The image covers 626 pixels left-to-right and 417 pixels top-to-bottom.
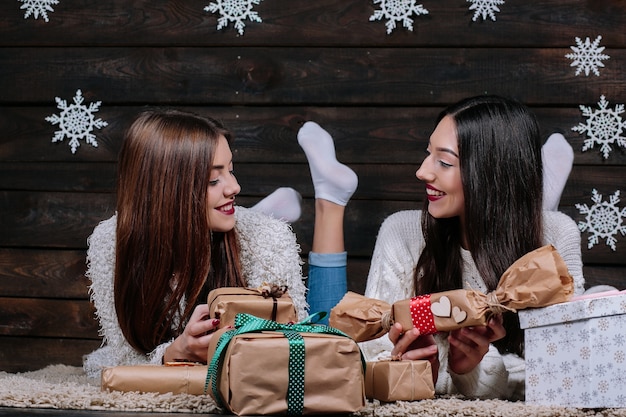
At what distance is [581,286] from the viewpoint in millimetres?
2367

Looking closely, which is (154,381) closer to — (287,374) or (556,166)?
(287,374)

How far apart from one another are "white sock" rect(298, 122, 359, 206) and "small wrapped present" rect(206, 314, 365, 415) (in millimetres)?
1169

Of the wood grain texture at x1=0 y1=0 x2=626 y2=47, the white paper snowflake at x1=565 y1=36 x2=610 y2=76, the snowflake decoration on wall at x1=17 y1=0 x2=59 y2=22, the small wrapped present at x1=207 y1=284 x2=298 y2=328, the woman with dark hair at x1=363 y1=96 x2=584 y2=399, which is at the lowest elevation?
the small wrapped present at x1=207 y1=284 x2=298 y2=328

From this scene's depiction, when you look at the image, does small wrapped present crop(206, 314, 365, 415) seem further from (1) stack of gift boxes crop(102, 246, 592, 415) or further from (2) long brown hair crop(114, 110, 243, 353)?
(2) long brown hair crop(114, 110, 243, 353)

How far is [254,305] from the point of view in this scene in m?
1.89

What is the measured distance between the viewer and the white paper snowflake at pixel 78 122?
3172 mm

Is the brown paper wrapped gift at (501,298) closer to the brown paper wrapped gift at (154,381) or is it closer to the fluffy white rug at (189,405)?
the fluffy white rug at (189,405)

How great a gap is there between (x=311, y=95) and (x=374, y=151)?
11.8 inches

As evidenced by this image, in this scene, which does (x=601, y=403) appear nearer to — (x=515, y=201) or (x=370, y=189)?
(x=515, y=201)

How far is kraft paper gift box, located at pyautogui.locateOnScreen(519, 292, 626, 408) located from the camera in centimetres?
174

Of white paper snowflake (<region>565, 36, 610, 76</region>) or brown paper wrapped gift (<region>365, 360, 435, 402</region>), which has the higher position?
white paper snowflake (<region>565, 36, 610, 76</region>)

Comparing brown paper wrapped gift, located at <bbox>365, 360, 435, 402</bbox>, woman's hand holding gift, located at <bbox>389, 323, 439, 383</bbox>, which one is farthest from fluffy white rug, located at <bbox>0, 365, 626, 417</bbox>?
woman's hand holding gift, located at <bbox>389, 323, 439, 383</bbox>

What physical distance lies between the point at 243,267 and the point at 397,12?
42.3 inches

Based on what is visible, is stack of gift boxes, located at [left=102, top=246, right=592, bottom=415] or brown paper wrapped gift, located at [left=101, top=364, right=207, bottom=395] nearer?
stack of gift boxes, located at [left=102, top=246, right=592, bottom=415]
